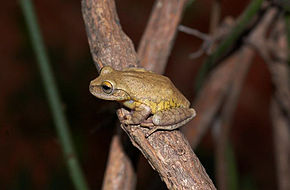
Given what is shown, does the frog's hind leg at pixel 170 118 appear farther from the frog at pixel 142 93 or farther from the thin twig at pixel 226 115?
the thin twig at pixel 226 115

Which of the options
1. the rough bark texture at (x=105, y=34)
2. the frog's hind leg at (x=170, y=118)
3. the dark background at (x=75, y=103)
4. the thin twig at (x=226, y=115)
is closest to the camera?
the frog's hind leg at (x=170, y=118)

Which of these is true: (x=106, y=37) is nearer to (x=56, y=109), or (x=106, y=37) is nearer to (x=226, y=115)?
(x=56, y=109)

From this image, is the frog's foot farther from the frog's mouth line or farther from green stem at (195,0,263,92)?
green stem at (195,0,263,92)

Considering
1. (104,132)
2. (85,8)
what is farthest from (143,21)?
(85,8)

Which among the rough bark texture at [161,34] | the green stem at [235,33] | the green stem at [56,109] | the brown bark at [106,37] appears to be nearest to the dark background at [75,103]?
the green stem at [56,109]

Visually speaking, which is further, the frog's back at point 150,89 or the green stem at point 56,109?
the green stem at point 56,109

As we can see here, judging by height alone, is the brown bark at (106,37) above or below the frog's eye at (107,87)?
above

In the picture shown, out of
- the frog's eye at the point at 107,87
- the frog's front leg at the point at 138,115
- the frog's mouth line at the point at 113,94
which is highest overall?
the frog's eye at the point at 107,87

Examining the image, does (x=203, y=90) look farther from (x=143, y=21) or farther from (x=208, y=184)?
(x=143, y=21)
